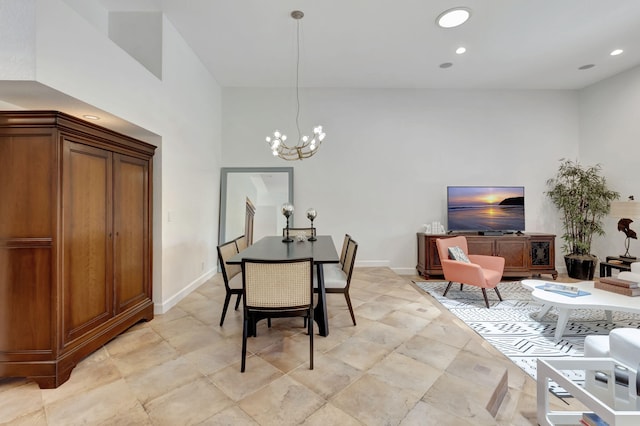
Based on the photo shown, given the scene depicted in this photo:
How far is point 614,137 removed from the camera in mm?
4488

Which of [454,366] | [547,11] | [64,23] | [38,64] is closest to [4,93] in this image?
[38,64]

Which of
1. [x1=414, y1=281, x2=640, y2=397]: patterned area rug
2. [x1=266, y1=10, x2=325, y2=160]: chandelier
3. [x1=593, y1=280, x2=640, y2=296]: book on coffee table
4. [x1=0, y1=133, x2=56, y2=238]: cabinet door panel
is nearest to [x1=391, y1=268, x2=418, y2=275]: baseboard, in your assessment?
[x1=414, y1=281, x2=640, y2=397]: patterned area rug

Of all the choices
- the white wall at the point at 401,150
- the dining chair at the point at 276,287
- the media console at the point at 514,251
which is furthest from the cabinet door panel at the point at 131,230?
the media console at the point at 514,251

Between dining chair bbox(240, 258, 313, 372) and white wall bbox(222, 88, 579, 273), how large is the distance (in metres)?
3.02

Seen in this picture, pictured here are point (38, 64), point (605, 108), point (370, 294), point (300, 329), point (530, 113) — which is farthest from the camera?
point (530, 113)

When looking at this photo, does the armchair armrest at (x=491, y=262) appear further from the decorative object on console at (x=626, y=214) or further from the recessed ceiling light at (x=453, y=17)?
the recessed ceiling light at (x=453, y=17)

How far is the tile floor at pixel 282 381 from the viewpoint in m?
1.58

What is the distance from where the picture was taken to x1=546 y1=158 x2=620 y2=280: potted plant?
14.7 ft

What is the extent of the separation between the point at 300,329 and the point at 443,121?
14.7ft

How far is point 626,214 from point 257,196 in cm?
557

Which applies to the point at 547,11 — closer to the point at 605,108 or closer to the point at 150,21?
the point at 605,108

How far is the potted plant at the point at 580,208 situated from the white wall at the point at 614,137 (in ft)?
0.53

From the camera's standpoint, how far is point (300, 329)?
8.77ft

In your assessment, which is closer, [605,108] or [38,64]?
[38,64]
